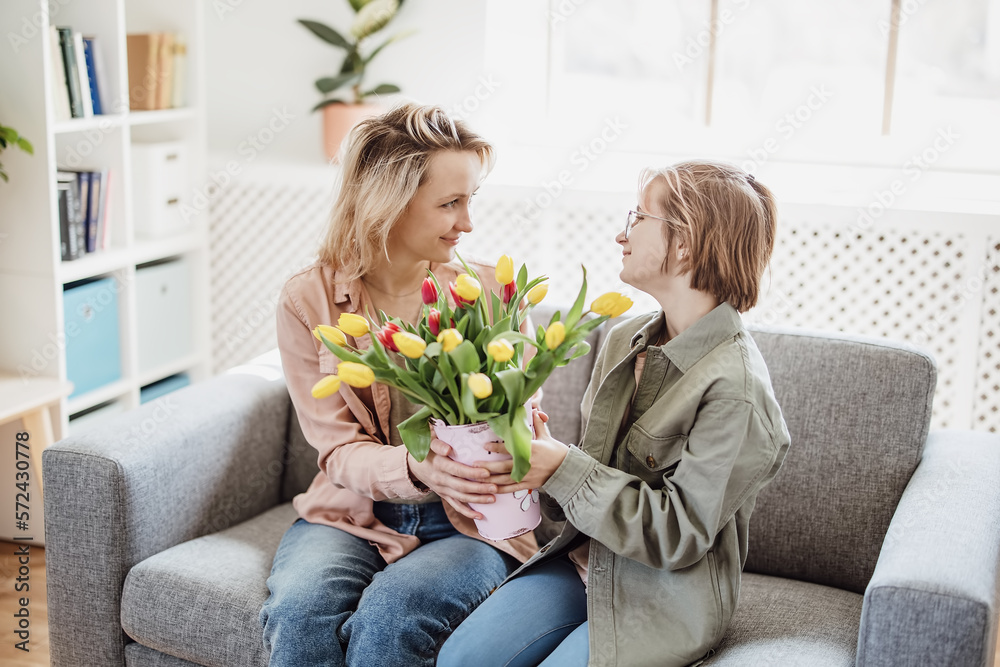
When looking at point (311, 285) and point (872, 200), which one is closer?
point (311, 285)

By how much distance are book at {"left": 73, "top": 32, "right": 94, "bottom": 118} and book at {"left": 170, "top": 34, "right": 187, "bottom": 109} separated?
41 cm

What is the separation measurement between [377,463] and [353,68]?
221cm

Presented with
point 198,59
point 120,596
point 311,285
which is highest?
point 198,59

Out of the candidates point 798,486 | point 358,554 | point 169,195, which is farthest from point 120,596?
point 169,195

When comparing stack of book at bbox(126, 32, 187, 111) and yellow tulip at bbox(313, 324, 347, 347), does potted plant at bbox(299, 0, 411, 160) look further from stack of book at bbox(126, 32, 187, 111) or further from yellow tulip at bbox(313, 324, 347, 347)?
yellow tulip at bbox(313, 324, 347, 347)

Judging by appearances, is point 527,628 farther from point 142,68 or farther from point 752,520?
point 142,68

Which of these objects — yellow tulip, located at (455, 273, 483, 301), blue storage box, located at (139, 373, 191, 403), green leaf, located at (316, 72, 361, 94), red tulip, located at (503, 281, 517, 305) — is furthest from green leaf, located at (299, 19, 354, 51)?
yellow tulip, located at (455, 273, 483, 301)

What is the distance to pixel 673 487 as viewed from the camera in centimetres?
145

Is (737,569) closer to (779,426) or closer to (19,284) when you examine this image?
(779,426)

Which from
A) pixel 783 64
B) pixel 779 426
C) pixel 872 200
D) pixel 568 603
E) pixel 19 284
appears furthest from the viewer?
pixel 783 64

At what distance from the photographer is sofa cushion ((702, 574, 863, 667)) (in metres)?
1.56

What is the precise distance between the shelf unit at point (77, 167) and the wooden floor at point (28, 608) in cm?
37

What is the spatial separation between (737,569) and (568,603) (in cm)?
28

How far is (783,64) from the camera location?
11.8ft
